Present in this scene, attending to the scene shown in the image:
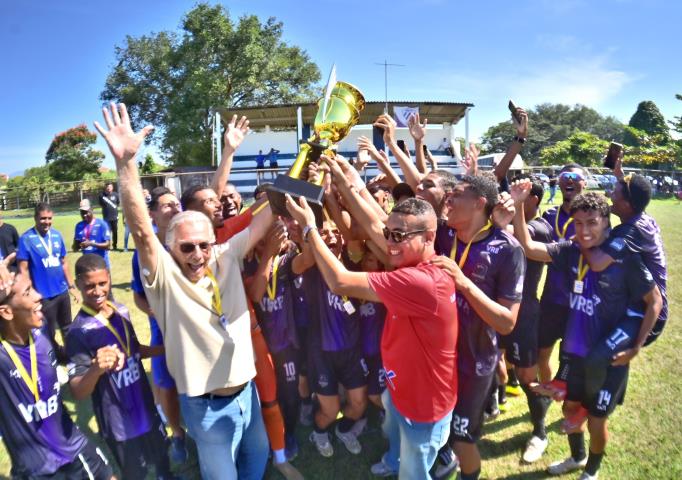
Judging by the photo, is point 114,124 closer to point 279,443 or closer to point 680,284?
point 279,443

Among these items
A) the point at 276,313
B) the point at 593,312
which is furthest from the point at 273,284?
the point at 593,312

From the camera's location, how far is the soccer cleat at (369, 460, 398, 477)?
355 centimetres

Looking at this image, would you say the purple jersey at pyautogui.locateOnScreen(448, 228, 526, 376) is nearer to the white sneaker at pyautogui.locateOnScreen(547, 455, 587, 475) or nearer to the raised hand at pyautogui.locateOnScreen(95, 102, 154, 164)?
the white sneaker at pyautogui.locateOnScreen(547, 455, 587, 475)

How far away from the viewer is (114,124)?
2.26 meters

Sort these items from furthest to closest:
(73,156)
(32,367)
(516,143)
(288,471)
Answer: (73,156), (516,143), (288,471), (32,367)

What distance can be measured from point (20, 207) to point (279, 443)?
127 feet

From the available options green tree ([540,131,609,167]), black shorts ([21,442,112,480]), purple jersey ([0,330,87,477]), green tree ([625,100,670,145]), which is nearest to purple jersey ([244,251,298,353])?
black shorts ([21,442,112,480])

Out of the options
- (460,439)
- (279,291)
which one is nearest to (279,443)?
(279,291)

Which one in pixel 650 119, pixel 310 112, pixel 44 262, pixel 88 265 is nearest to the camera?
pixel 88 265

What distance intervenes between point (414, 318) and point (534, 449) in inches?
96.2

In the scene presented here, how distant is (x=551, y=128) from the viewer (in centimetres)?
7769

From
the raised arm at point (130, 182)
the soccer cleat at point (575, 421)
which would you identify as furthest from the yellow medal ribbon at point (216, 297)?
the soccer cleat at point (575, 421)

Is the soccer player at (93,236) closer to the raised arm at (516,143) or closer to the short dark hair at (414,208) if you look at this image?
the raised arm at (516,143)

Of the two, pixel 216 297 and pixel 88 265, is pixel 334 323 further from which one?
pixel 88 265
